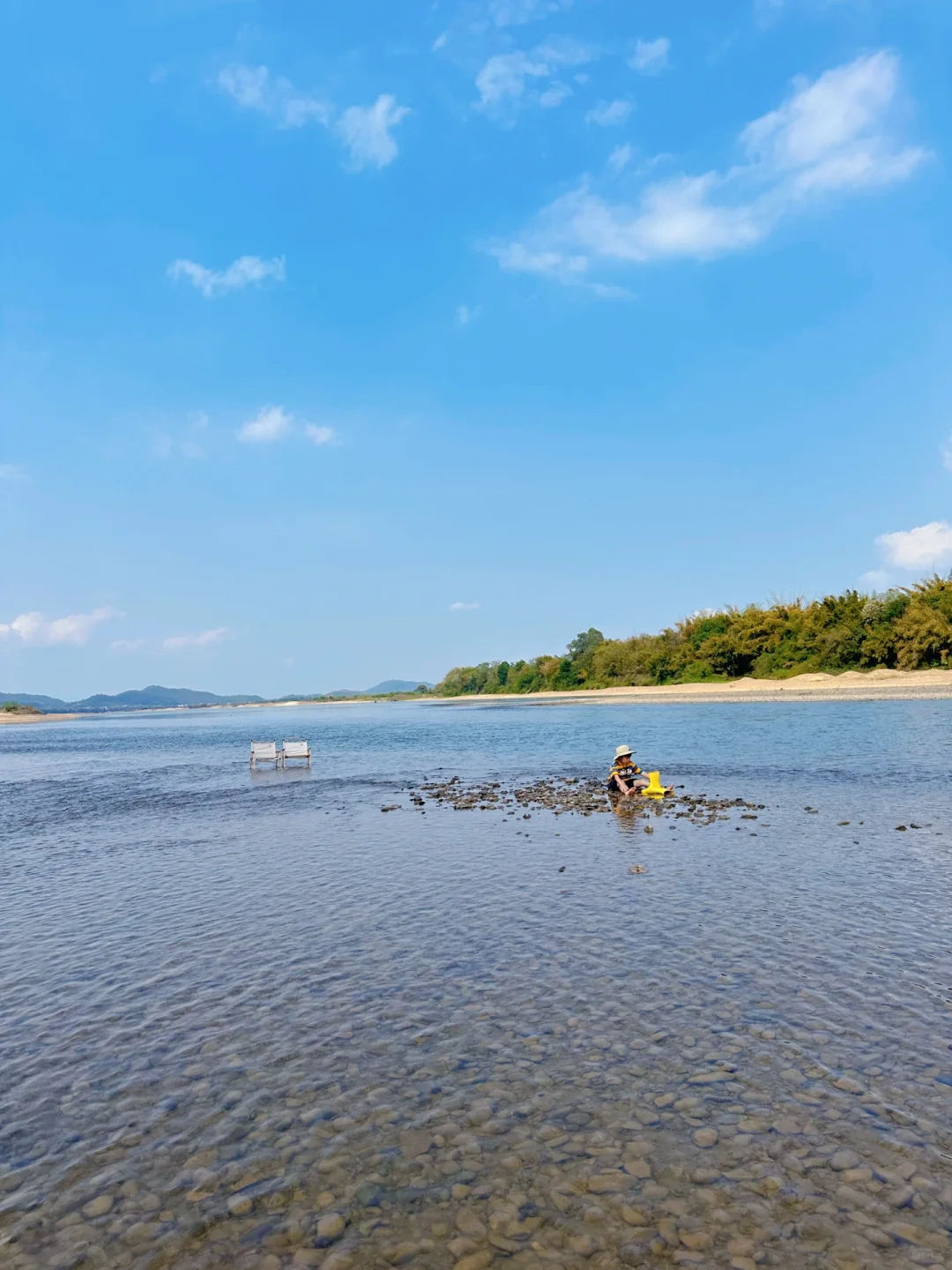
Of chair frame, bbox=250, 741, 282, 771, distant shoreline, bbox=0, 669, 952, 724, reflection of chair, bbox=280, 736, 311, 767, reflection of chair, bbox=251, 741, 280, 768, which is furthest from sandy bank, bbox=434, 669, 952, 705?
reflection of chair, bbox=251, 741, 280, 768

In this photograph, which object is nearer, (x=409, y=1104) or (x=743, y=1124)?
(x=743, y=1124)

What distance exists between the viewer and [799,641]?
132m

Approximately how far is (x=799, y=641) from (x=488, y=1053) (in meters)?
135

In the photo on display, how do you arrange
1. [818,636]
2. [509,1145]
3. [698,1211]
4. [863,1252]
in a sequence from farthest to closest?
[818,636] < [509,1145] < [698,1211] < [863,1252]

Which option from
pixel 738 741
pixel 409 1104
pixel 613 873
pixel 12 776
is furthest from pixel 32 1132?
pixel 12 776

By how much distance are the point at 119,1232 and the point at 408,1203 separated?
2733 mm

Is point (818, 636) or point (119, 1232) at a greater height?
point (818, 636)

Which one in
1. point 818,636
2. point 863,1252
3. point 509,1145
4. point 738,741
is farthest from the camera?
point 818,636

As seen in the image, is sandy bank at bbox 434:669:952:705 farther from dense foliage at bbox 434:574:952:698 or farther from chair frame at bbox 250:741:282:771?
chair frame at bbox 250:741:282:771

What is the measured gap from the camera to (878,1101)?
28.6 ft

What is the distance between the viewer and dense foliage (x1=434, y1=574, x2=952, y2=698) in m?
110

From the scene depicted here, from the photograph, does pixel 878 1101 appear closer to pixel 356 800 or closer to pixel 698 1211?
pixel 698 1211

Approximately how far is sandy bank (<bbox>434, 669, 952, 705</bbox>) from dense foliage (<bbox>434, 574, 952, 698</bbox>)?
3.10 m

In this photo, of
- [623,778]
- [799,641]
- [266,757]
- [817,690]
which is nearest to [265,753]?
[266,757]
